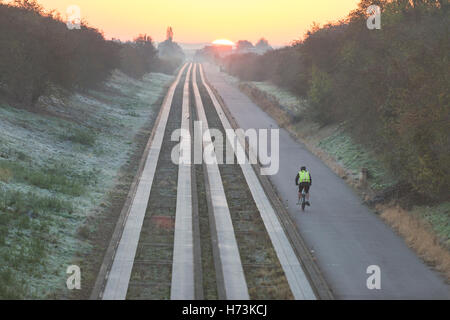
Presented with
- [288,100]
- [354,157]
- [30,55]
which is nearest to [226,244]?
[354,157]

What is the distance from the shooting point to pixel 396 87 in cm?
2420

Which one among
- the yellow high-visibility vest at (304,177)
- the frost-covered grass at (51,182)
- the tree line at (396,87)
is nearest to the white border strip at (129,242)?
the frost-covered grass at (51,182)

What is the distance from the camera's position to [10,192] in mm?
19312

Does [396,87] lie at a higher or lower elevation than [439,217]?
higher

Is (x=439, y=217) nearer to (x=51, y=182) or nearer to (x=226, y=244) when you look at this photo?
(x=226, y=244)

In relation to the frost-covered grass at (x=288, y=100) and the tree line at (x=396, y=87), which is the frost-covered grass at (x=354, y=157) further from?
the frost-covered grass at (x=288, y=100)

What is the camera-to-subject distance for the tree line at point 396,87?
1964cm

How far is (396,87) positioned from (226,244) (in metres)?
10.8

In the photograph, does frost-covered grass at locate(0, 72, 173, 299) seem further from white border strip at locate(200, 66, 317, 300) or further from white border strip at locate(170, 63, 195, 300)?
white border strip at locate(200, 66, 317, 300)

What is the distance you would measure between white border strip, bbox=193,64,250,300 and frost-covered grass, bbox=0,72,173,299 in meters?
3.79

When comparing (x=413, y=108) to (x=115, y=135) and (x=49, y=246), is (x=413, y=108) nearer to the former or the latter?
(x=49, y=246)

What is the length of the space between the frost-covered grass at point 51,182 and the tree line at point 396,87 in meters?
10.9

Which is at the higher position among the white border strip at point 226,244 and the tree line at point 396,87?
the tree line at point 396,87
